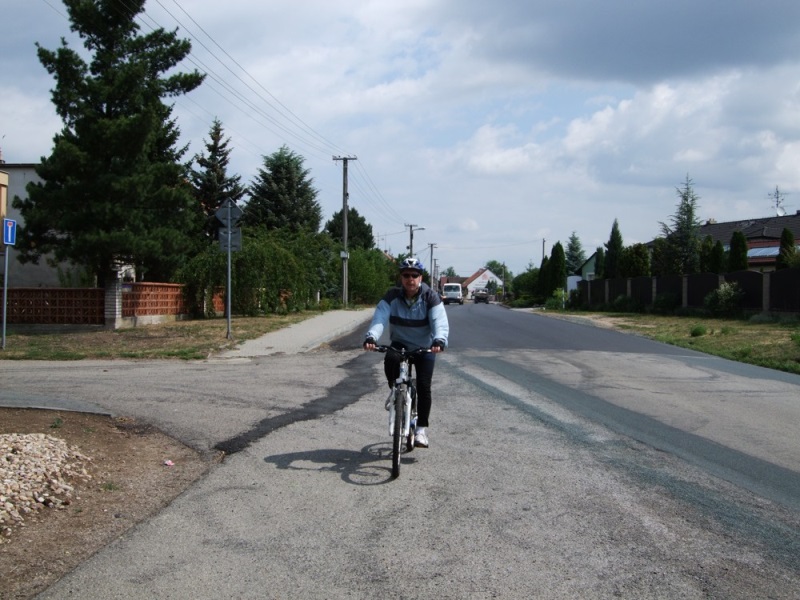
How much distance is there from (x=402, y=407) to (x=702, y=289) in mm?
27803

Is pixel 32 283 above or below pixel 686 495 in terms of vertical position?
above

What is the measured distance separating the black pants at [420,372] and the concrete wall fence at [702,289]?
72.2 feet

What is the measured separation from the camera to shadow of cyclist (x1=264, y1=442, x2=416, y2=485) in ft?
19.1

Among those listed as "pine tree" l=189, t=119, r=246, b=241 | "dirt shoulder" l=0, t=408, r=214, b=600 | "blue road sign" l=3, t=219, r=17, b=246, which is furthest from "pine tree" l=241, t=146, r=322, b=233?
"dirt shoulder" l=0, t=408, r=214, b=600

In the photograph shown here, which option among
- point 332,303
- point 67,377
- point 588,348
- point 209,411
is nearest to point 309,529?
point 209,411

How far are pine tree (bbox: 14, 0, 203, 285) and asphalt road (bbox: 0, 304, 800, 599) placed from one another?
9685 mm

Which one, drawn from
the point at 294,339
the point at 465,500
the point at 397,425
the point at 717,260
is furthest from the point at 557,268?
the point at 465,500

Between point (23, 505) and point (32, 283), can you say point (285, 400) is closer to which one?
point (23, 505)

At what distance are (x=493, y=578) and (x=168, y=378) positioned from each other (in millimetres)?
8633

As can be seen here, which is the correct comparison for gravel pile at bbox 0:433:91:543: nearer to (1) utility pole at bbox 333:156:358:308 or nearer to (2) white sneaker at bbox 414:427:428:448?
(2) white sneaker at bbox 414:427:428:448

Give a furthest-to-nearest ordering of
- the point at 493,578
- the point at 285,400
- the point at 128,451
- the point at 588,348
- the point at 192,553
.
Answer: the point at 588,348 < the point at 285,400 < the point at 128,451 < the point at 192,553 < the point at 493,578

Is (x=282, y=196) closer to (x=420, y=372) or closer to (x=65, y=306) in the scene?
(x=65, y=306)

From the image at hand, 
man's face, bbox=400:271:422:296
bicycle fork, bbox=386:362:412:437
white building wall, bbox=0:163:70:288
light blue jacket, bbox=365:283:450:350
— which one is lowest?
bicycle fork, bbox=386:362:412:437

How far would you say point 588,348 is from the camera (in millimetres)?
Result: 17250
